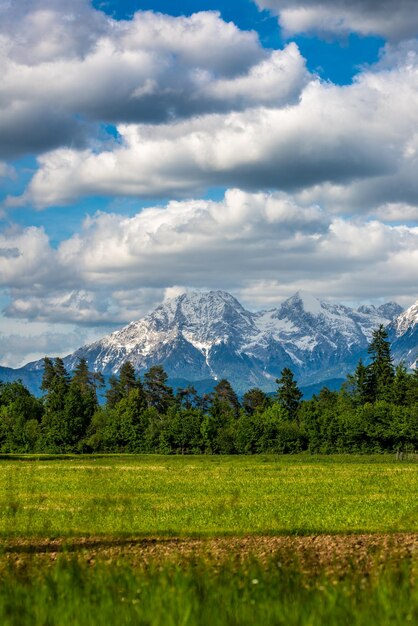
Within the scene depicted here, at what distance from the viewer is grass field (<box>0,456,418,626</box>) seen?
8.40m

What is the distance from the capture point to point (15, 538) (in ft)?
68.1

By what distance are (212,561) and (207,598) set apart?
10.5 feet

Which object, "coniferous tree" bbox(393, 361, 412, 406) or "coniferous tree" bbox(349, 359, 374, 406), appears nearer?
"coniferous tree" bbox(393, 361, 412, 406)

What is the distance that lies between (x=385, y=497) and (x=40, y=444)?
102499mm

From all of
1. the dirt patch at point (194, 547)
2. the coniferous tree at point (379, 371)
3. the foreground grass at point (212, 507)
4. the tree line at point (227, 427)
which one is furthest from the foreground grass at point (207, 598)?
the coniferous tree at point (379, 371)

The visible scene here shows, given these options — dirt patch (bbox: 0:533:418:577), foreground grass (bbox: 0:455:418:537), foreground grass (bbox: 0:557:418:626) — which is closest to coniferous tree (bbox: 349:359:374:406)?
foreground grass (bbox: 0:455:418:537)

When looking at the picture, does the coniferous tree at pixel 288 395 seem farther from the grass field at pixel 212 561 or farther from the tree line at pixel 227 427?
the grass field at pixel 212 561

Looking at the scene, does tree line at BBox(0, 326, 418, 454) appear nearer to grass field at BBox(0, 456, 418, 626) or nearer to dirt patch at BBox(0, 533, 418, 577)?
grass field at BBox(0, 456, 418, 626)

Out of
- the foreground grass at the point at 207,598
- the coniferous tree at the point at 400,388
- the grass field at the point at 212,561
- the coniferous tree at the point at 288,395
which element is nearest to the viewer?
the foreground grass at the point at 207,598

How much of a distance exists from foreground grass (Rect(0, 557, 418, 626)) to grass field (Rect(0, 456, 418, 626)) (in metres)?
0.02

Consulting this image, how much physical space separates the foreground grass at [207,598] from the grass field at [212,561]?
2 centimetres

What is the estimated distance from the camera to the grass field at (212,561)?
8398mm

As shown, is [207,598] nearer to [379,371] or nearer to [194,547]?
[194,547]

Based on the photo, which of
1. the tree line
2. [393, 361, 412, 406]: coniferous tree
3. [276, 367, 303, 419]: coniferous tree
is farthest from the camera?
[276, 367, 303, 419]: coniferous tree
